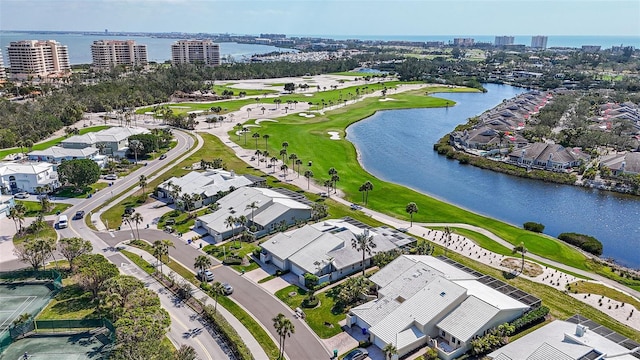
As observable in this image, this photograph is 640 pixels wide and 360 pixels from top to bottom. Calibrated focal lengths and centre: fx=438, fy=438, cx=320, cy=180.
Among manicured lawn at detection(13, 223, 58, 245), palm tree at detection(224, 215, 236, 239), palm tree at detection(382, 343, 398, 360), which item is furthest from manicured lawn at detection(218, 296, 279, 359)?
manicured lawn at detection(13, 223, 58, 245)

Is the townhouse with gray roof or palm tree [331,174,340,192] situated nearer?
the townhouse with gray roof

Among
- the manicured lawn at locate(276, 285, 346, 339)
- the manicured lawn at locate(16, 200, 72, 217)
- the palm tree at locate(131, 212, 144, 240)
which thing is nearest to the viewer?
the manicured lawn at locate(276, 285, 346, 339)

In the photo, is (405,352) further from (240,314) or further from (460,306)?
(240,314)

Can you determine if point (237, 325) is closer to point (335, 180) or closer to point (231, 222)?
point (231, 222)

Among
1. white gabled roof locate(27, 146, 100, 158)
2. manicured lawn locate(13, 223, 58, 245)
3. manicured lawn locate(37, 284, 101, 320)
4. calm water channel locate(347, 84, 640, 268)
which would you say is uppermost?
white gabled roof locate(27, 146, 100, 158)

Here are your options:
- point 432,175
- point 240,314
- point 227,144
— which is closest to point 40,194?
point 227,144

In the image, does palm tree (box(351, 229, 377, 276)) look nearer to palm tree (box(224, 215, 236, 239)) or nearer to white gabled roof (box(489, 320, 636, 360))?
palm tree (box(224, 215, 236, 239))

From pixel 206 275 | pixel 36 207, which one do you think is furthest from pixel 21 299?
pixel 36 207
